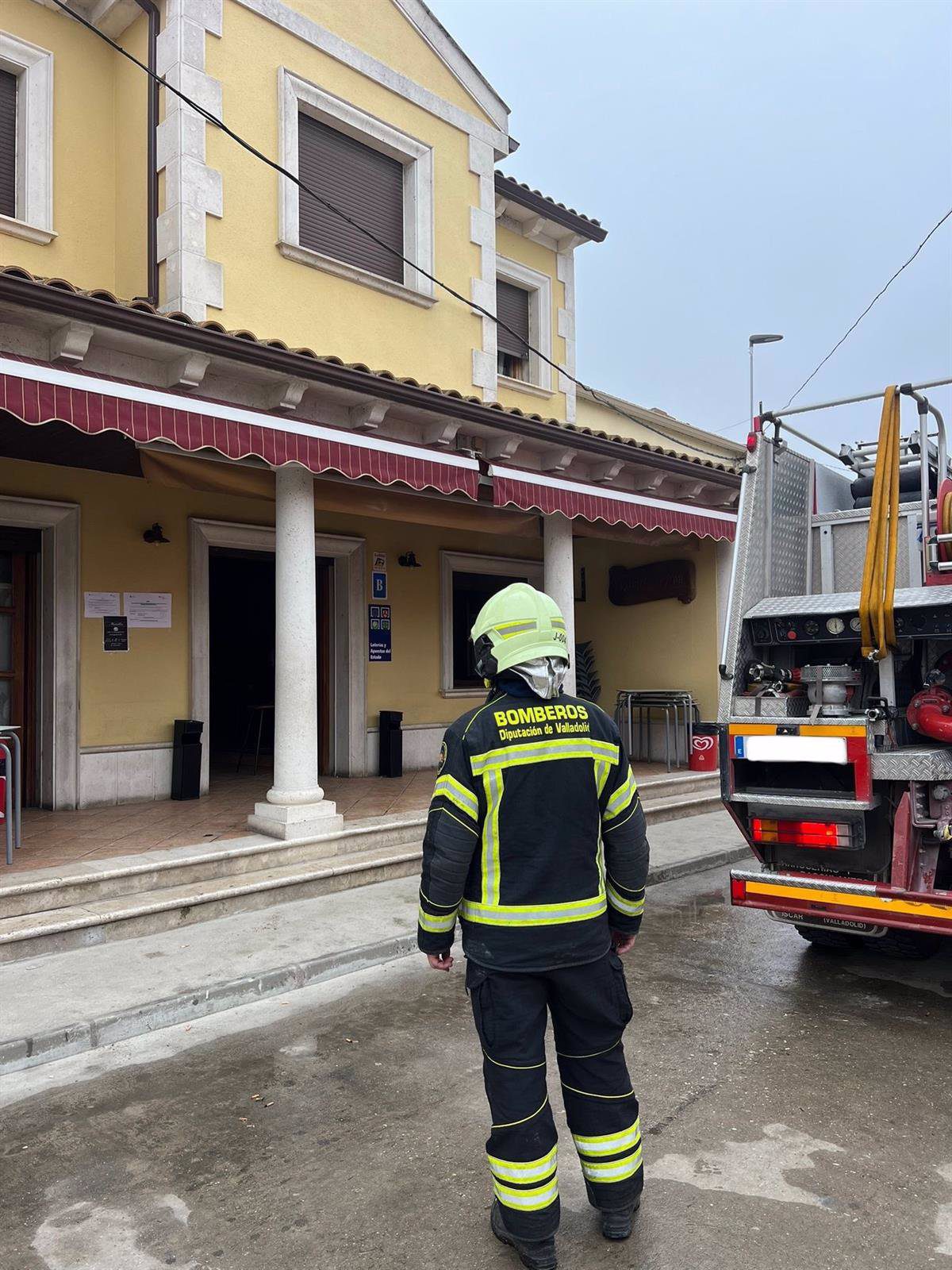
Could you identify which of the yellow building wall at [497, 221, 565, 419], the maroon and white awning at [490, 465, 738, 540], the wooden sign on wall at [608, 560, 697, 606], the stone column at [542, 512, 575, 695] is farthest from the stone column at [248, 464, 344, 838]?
the wooden sign on wall at [608, 560, 697, 606]

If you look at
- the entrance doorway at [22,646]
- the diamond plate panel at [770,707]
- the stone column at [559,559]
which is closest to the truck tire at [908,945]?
the diamond plate panel at [770,707]

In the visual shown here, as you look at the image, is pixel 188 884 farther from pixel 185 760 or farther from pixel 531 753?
pixel 531 753

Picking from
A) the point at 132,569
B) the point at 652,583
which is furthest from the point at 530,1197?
the point at 652,583

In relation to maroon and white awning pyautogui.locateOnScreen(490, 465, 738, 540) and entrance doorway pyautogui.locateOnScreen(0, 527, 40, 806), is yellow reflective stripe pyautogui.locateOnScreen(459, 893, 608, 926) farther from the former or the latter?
entrance doorway pyautogui.locateOnScreen(0, 527, 40, 806)

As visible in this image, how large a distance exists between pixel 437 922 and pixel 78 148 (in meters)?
8.63

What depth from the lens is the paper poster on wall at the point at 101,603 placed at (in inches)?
326

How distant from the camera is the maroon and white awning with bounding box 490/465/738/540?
7.82 m

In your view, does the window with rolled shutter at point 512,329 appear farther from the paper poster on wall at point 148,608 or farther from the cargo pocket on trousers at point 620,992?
the cargo pocket on trousers at point 620,992

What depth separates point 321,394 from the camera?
6957mm

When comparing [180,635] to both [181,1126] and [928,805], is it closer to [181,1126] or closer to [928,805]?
[181,1126]

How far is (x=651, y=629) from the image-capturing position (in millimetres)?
11938

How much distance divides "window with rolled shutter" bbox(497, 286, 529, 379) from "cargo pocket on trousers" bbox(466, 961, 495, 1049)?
10.5 metres

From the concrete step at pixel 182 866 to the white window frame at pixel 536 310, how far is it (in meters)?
6.96

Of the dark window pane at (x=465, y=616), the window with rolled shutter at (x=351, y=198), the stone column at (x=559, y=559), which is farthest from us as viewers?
the dark window pane at (x=465, y=616)
